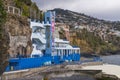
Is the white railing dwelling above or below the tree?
below

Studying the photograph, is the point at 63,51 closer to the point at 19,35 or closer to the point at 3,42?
the point at 19,35

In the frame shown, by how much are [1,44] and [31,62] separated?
128 feet

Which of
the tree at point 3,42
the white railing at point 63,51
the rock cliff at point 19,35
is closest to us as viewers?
the tree at point 3,42

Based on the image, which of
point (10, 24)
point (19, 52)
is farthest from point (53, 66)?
point (10, 24)

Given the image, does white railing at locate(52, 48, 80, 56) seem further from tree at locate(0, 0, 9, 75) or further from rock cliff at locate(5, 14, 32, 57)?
tree at locate(0, 0, 9, 75)

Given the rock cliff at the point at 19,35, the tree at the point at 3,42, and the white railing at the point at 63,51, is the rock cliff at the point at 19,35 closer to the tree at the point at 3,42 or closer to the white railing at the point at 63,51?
the white railing at the point at 63,51

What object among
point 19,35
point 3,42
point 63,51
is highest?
point 3,42

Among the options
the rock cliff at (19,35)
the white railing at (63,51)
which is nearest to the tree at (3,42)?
the rock cliff at (19,35)

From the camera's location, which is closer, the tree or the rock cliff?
the tree

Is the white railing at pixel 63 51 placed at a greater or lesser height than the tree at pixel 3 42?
lesser

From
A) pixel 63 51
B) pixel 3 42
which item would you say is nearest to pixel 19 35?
pixel 63 51

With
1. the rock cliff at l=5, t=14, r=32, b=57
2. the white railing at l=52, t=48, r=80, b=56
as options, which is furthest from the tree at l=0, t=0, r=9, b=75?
the white railing at l=52, t=48, r=80, b=56

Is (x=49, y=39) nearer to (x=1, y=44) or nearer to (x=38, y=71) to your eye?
(x=38, y=71)

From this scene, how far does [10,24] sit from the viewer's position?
211 feet
